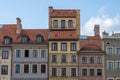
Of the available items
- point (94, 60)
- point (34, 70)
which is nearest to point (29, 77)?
point (34, 70)

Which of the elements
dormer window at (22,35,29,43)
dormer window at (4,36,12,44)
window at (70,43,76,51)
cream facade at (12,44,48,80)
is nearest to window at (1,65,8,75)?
cream facade at (12,44,48,80)

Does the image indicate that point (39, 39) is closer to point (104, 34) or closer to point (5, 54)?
point (5, 54)

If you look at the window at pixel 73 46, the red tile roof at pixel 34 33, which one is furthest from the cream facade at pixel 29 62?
the window at pixel 73 46

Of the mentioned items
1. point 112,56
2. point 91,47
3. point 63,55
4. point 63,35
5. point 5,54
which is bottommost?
point 112,56

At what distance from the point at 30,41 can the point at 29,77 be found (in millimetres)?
6655

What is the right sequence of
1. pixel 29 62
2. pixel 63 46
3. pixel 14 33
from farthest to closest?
pixel 14 33, pixel 63 46, pixel 29 62

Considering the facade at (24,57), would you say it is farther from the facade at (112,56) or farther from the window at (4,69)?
the facade at (112,56)

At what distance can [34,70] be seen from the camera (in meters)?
77.7

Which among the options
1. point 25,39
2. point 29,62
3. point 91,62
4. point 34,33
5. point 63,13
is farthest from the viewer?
point 63,13

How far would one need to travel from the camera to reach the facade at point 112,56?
77.0 m

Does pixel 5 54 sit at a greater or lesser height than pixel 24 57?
greater

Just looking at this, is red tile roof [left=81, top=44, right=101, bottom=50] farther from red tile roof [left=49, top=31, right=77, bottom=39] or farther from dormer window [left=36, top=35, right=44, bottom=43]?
dormer window [left=36, top=35, right=44, bottom=43]

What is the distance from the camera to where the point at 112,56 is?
255 ft

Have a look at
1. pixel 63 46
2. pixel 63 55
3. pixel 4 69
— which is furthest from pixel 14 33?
pixel 63 55
